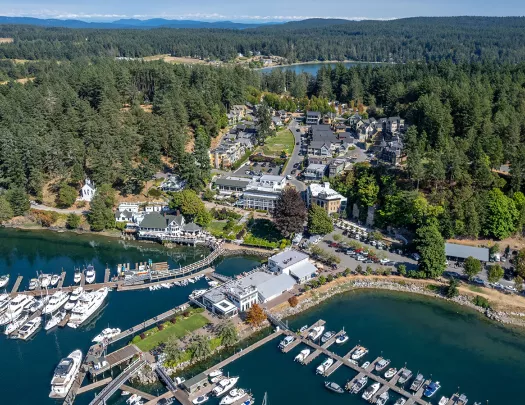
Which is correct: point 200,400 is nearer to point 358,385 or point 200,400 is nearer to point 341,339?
point 358,385

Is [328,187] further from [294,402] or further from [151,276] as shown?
[294,402]

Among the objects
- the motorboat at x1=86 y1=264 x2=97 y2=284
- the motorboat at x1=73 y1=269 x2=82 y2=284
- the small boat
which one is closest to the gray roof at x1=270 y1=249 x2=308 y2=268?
the small boat

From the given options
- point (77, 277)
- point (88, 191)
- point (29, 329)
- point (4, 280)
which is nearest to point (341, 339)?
point (29, 329)

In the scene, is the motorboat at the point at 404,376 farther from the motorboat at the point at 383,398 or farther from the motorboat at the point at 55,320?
the motorboat at the point at 55,320

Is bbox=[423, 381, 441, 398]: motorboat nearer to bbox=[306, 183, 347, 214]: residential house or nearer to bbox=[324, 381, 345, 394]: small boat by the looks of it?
bbox=[324, 381, 345, 394]: small boat

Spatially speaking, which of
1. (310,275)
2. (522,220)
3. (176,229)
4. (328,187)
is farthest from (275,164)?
(522,220)
